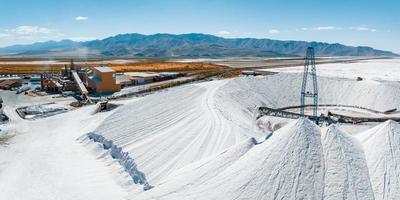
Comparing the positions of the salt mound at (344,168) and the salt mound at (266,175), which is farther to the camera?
the salt mound at (266,175)

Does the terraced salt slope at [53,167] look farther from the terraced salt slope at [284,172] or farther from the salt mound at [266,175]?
the salt mound at [266,175]

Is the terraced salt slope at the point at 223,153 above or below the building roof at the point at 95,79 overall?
below

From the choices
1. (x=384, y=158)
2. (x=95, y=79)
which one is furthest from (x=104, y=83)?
(x=384, y=158)

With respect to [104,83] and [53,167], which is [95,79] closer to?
[104,83]

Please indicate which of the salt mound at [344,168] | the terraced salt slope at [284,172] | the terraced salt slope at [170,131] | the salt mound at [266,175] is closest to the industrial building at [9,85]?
the terraced salt slope at [170,131]

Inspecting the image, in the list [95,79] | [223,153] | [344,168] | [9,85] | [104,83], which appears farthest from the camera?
[9,85]

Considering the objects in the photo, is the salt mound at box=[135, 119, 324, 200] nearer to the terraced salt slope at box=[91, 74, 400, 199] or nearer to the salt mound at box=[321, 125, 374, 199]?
the terraced salt slope at box=[91, 74, 400, 199]

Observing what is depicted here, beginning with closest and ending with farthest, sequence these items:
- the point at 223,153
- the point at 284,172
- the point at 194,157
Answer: the point at 284,172
the point at 223,153
the point at 194,157
